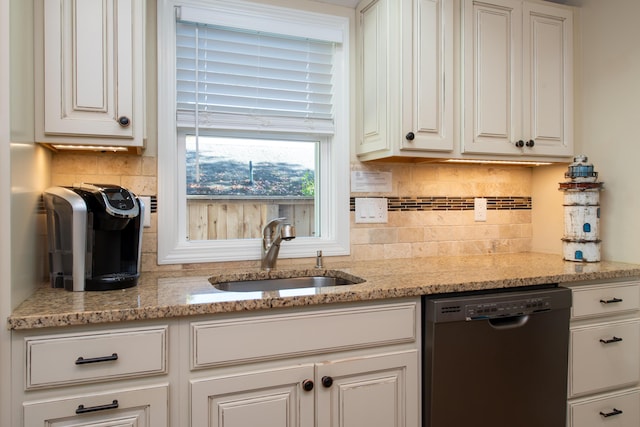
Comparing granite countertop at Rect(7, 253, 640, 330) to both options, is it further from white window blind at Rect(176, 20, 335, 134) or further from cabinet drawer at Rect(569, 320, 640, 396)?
white window blind at Rect(176, 20, 335, 134)

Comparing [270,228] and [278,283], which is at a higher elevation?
[270,228]

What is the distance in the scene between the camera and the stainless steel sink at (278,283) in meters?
1.99

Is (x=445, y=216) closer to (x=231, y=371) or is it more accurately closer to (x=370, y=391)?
(x=370, y=391)

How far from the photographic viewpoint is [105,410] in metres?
1.30

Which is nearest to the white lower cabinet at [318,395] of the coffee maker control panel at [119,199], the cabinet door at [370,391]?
the cabinet door at [370,391]

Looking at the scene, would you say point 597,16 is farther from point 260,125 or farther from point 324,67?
point 260,125

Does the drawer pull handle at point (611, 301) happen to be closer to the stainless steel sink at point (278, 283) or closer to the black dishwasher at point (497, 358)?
the black dishwasher at point (497, 358)

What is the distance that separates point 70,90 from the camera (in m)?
1.56

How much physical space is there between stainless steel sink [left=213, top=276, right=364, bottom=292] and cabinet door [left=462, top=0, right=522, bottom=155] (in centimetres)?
87

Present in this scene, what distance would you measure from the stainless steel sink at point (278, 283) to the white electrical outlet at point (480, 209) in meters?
0.98

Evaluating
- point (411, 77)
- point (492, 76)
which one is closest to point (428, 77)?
point (411, 77)

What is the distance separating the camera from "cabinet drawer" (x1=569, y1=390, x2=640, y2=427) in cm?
195

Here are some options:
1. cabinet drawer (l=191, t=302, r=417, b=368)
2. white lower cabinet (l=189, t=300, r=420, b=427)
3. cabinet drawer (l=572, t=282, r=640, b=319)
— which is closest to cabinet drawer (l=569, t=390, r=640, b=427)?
cabinet drawer (l=572, t=282, r=640, b=319)

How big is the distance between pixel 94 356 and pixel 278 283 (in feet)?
2.92
